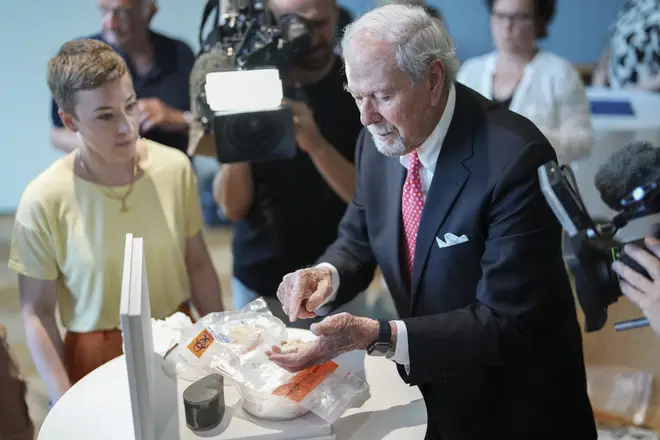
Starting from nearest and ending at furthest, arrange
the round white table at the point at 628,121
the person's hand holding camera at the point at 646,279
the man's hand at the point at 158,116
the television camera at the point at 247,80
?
1. the person's hand holding camera at the point at 646,279
2. the television camera at the point at 247,80
3. the man's hand at the point at 158,116
4. the round white table at the point at 628,121

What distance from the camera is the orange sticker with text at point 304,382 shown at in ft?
3.88

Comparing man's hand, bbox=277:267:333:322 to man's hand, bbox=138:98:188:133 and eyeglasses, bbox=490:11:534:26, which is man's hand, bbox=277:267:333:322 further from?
eyeglasses, bbox=490:11:534:26

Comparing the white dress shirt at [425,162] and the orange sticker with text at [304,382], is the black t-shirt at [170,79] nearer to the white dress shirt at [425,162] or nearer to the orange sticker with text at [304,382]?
the white dress shirt at [425,162]

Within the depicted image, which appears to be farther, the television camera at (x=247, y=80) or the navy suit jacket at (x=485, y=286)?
the television camera at (x=247, y=80)

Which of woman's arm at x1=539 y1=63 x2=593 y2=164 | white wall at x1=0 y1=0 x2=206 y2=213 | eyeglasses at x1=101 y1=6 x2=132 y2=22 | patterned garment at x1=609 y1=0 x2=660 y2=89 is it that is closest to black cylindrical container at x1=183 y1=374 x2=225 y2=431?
eyeglasses at x1=101 y1=6 x2=132 y2=22

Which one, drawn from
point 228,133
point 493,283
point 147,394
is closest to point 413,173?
point 493,283

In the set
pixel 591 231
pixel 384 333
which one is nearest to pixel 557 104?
pixel 591 231

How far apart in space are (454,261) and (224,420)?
1.79ft

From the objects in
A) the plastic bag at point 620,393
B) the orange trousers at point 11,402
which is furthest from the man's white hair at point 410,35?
the plastic bag at point 620,393

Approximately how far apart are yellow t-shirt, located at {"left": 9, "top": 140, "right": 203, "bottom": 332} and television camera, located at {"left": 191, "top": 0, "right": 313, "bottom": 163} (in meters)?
0.18

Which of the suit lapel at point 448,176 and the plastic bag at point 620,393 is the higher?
the suit lapel at point 448,176

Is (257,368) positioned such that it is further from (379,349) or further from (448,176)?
(448,176)

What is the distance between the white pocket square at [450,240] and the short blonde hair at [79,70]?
840mm

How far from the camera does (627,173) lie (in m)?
1.06
